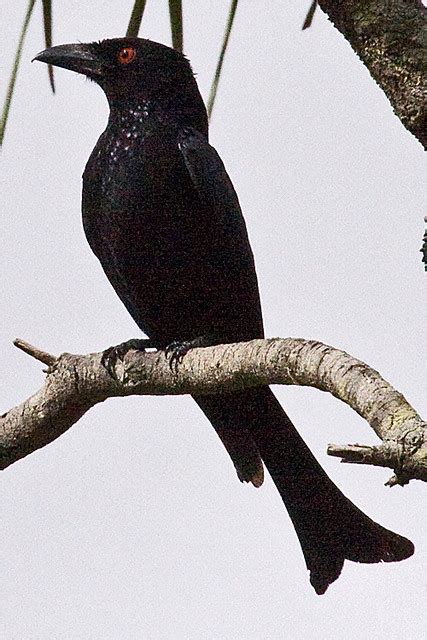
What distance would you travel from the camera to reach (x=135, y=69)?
14.9 feet

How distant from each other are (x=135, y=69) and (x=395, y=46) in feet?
7.08

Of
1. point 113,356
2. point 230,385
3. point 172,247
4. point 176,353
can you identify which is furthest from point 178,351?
point 172,247

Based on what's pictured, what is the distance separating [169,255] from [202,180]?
28 cm

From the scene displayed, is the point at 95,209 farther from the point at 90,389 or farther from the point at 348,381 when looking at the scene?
the point at 348,381

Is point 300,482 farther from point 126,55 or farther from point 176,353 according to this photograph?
point 126,55

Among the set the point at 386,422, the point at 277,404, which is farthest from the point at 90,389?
the point at 386,422

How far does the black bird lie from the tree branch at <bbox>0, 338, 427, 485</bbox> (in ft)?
1.96

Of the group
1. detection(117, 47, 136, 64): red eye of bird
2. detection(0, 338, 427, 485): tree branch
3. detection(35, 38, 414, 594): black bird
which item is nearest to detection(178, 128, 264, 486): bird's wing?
detection(35, 38, 414, 594): black bird

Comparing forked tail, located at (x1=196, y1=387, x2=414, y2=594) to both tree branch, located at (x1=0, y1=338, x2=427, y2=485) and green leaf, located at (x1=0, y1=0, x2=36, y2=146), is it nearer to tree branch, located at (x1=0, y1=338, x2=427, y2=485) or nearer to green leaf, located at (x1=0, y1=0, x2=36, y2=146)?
tree branch, located at (x1=0, y1=338, x2=427, y2=485)

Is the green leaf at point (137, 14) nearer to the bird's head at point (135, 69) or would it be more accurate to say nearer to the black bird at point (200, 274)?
the black bird at point (200, 274)

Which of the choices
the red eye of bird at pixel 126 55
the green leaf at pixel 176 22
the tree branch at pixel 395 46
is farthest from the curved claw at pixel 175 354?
the red eye of bird at pixel 126 55

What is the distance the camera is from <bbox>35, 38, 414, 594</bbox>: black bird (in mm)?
3920

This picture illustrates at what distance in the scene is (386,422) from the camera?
6.26 feet

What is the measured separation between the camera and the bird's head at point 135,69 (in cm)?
447
